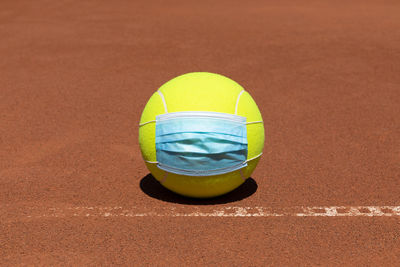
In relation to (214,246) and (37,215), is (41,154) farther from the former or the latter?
(214,246)

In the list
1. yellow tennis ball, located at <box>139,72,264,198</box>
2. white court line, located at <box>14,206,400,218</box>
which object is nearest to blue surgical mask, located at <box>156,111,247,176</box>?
yellow tennis ball, located at <box>139,72,264,198</box>

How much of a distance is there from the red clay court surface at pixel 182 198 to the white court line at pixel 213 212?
0.02 meters

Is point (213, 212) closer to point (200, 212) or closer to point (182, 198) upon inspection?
point (200, 212)

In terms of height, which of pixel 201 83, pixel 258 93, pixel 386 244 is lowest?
pixel 386 244

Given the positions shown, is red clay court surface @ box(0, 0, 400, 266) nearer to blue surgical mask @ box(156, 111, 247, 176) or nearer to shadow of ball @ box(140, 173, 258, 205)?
shadow of ball @ box(140, 173, 258, 205)

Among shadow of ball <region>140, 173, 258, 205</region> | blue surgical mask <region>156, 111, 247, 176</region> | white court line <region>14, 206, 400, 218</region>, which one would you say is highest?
blue surgical mask <region>156, 111, 247, 176</region>

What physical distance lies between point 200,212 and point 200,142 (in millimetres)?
820

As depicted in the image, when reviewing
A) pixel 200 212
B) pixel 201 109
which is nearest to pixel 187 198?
pixel 200 212

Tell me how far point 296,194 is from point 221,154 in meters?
1.26

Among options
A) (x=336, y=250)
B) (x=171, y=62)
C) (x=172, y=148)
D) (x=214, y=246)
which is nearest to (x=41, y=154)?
(x=172, y=148)

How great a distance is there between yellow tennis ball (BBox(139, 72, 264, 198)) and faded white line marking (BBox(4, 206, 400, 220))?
212mm

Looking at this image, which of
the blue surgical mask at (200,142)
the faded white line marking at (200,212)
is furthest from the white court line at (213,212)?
the blue surgical mask at (200,142)

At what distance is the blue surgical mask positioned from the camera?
207 inches

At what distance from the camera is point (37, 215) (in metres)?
5.57
